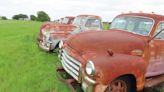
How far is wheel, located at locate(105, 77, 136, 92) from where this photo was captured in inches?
247

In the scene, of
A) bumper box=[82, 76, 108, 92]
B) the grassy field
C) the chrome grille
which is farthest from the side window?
the grassy field

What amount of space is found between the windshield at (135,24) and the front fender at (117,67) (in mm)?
1138

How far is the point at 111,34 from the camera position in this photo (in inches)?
295

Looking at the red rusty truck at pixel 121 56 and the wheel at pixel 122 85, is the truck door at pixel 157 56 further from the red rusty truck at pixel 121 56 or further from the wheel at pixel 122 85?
the wheel at pixel 122 85

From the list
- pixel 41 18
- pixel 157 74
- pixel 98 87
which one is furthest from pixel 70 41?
pixel 41 18

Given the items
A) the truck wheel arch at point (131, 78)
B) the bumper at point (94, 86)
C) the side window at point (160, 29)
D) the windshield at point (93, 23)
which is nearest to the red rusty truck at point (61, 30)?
the windshield at point (93, 23)

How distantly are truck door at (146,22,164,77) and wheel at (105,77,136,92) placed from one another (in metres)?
0.92

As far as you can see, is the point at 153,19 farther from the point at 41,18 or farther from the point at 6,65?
the point at 41,18

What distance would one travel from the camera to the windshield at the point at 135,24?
7.66m

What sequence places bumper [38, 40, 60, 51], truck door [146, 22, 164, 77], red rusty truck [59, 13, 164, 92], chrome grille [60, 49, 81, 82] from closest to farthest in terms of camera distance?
red rusty truck [59, 13, 164, 92]
chrome grille [60, 49, 81, 82]
truck door [146, 22, 164, 77]
bumper [38, 40, 60, 51]

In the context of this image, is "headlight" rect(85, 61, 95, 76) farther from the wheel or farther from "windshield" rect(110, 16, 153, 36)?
"windshield" rect(110, 16, 153, 36)

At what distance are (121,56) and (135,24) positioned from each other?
5.89ft

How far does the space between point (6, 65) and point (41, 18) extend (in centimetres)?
7484

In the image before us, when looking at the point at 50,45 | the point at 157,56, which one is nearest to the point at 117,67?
the point at 157,56
